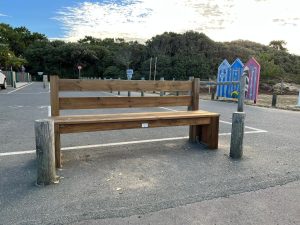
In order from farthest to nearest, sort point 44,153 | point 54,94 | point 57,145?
point 54,94, point 57,145, point 44,153

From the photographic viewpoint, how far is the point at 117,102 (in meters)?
4.88

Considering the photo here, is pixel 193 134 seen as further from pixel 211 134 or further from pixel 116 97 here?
pixel 116 97

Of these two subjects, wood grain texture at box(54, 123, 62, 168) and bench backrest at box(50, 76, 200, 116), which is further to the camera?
bench backrest at box(50, 76, 200, 116)

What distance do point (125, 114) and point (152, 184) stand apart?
164cm

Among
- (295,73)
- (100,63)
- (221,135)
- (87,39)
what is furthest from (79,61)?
(221,135)


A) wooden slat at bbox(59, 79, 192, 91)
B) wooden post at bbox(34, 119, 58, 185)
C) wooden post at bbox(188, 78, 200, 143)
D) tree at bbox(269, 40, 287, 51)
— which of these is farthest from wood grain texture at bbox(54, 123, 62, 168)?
tree at bbox(269, 40, 287, 51)

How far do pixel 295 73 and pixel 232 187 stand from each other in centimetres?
4479

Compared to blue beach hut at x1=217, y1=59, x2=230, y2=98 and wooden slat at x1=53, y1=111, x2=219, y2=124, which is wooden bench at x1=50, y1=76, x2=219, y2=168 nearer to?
wooden slat at x1=53, y1=111, x2=219, y2=124

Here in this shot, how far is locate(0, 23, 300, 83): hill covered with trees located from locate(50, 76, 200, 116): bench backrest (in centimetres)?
2354

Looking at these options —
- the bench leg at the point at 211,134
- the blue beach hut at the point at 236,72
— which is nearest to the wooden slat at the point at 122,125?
the bench leg at the point at 211,134

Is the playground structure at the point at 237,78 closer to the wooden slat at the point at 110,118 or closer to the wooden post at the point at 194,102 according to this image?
the wooden post at the point at 194,102

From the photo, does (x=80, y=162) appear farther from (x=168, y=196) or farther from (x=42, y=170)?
(x=168, y=196)

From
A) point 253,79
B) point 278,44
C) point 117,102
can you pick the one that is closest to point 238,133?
point 117,102

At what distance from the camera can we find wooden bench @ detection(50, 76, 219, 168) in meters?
4.19
